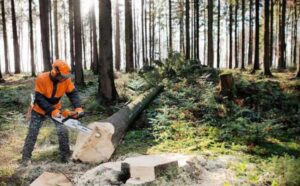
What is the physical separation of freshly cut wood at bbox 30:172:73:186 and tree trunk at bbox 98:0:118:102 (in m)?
7.37

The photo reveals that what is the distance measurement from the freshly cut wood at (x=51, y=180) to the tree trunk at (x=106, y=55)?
7371mm

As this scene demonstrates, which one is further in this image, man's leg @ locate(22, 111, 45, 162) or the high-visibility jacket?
man's leg @ locate(22, 111, 45, 162)

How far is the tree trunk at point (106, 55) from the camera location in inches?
504

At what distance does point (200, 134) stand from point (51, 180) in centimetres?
474

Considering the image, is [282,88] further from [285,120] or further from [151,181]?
[151,181]

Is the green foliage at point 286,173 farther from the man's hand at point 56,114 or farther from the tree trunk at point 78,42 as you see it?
the tree trunk at point 78,42

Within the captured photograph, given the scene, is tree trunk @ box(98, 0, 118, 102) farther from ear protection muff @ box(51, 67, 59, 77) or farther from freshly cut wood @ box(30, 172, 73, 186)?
freshly cut wood @ box(30, 172, 73, 186)

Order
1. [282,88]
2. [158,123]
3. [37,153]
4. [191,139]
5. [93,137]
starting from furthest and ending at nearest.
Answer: [282,88] → [158,123] → [191,139] → [37,153] → [93,137]

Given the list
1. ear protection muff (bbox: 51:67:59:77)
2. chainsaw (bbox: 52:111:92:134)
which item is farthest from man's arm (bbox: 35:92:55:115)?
ear protection muff (bbox: 51:67:59:77)

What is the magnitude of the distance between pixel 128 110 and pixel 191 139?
2.24m

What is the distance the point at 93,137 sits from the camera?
7215 millimetres

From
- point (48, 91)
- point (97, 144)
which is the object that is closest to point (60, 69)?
point (48, 91)

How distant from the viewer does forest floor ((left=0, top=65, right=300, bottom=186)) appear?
6.23 meters

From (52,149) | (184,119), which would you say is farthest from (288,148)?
(52,149)
